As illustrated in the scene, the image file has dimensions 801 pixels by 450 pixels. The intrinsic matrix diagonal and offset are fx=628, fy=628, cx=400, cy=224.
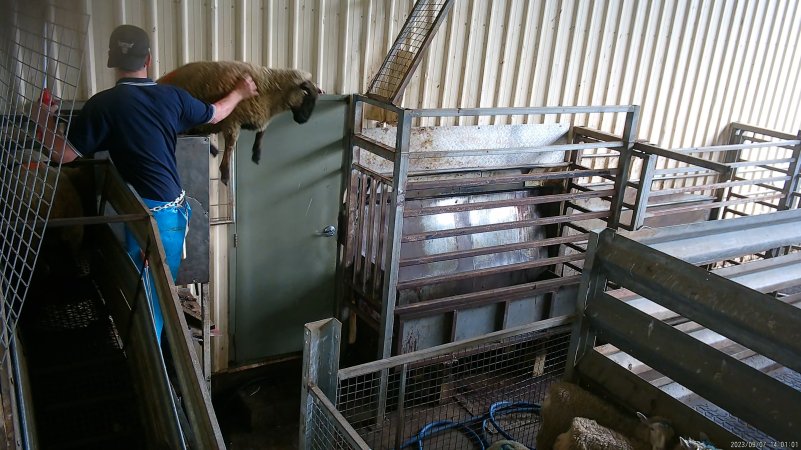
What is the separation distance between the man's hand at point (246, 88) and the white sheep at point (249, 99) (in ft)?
0.07

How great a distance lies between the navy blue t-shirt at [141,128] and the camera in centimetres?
256

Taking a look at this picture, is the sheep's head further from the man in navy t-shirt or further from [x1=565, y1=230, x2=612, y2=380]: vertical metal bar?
[x1=565, y1=230, x2=612, y2=380]: vertical metal bar

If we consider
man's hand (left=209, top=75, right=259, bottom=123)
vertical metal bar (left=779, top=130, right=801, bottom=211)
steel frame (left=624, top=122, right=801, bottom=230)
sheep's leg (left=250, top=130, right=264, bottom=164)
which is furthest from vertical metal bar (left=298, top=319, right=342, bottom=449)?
vertical metal bar (left=779, top=130, right=801, bottom=211)

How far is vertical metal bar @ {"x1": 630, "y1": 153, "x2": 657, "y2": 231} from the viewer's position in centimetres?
469

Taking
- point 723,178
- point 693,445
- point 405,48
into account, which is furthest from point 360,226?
point 723,178

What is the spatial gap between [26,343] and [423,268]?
8.65 feet

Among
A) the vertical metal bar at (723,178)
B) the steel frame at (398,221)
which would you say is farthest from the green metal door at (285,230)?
the vertical metal bar at (723,178)

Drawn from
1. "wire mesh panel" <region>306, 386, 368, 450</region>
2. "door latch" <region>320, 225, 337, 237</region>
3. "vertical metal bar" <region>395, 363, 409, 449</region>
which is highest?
"wire mesh panel" <region>306, 386, 368, 450</region>

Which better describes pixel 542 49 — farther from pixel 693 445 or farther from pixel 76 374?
pixel 76 374

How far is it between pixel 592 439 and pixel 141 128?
2106 mm

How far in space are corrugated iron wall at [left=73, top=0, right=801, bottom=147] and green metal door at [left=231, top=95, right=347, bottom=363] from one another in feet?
1.24

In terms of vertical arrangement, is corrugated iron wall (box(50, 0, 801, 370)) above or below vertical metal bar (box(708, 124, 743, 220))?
above

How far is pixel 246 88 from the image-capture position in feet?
10.1

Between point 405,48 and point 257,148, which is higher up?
point 405,48
